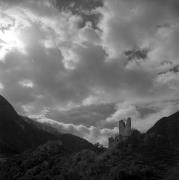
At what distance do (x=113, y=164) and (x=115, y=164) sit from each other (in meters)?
0.73

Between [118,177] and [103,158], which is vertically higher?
[103,158]

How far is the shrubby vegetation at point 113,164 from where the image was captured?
89812 millimetres

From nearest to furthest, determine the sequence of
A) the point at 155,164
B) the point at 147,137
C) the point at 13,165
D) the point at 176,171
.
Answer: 1. the point at 176,171
2. the point at 155,164
3. the point at 147,137
4. the point at 13,165

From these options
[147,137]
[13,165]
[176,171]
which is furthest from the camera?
[13,165]

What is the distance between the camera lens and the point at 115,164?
9981cm

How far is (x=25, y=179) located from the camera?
119 m

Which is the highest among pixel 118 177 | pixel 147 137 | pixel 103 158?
pixel 147 137

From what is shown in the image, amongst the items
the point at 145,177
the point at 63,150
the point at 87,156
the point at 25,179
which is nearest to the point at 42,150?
the point at 63,150

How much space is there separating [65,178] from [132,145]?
2453 cm

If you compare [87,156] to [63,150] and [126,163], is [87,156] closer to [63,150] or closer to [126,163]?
[126,163]

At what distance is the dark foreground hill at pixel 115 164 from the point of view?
3533 inches

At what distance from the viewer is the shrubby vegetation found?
8981cm

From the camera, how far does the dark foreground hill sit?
89.8 meters

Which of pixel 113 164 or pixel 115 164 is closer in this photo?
pixel 115 164
